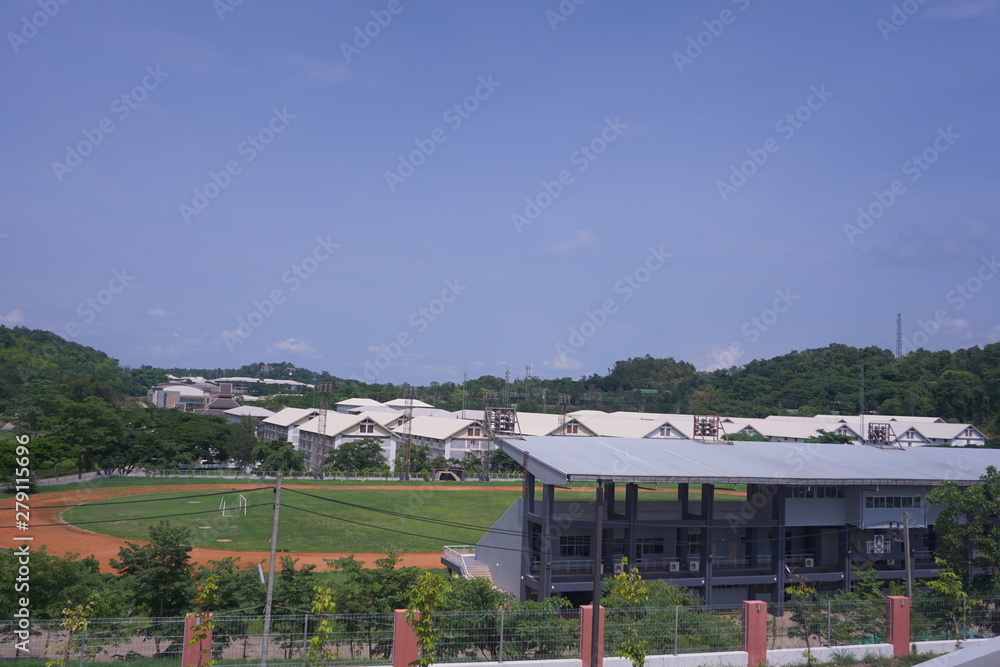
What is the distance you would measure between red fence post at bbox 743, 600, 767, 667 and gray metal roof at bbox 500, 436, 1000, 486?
522 centimetres

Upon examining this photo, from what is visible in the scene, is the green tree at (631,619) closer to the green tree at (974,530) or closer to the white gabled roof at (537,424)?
the green tree at (974,530)

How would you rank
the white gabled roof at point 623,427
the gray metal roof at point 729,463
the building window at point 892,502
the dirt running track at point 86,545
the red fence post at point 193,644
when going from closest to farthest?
the red fence post at point 193,644
the gray metal roof at point 729,463
the building window at point 892,502
the dirt running track at point 86,545
the white gabled roof at point 623,427

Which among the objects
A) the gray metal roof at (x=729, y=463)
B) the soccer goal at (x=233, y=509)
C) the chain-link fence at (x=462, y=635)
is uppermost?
the gray metal roof at (x=729, y=463)

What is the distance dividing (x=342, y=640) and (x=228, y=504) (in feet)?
95.8

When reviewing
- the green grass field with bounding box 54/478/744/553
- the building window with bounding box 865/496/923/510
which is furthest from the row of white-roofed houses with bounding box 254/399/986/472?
the building window with bounding box 865/496/923/510

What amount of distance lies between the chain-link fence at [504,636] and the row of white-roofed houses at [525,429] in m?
45.6

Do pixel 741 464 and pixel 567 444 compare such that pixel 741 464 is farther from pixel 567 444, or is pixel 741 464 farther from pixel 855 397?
pixel 855 397

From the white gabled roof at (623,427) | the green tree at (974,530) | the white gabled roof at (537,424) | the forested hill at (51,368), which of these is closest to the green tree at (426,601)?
the green tree at (974,530)

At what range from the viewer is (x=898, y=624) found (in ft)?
50.8

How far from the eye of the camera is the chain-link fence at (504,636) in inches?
519

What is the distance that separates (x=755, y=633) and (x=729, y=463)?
897 centimetres

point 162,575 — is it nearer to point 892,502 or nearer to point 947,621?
point 947,621

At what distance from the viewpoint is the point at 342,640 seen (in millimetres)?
13008

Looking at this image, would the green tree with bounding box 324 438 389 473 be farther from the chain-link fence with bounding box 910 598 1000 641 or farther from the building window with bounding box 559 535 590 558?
the chain-link fence with bounding box 910 598 1000 641
